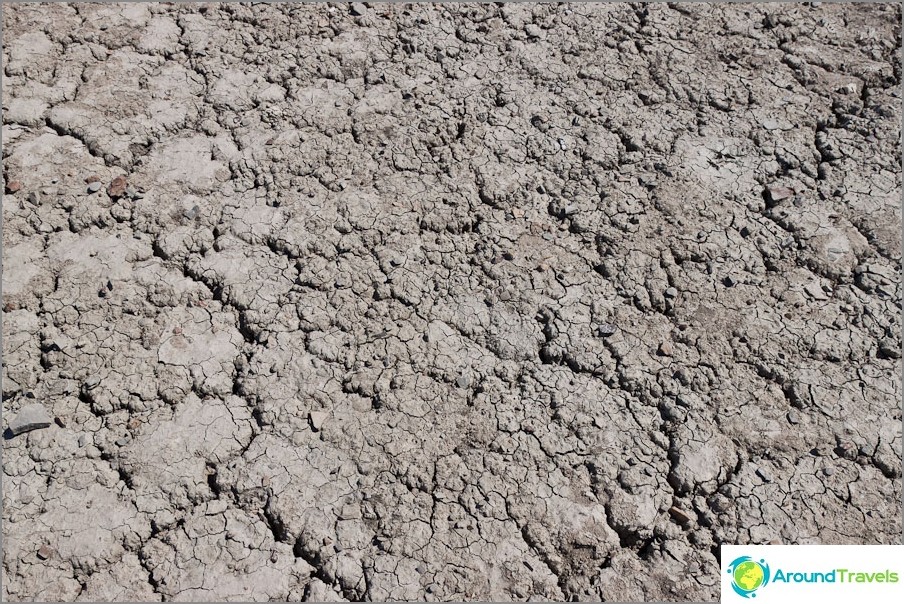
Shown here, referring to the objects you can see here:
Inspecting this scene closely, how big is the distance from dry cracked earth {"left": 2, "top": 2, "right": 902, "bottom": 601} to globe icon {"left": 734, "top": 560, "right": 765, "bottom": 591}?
76 millimetres

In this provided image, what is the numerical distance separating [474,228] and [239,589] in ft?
4.67

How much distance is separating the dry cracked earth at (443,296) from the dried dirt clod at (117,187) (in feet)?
0.03

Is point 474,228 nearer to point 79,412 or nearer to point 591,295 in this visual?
point 591,295

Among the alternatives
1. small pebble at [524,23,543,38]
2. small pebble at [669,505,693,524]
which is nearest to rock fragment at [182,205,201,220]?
small pebble at [524,23,543,38]

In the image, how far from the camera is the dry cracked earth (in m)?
2.11

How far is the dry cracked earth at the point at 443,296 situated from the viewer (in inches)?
82.9

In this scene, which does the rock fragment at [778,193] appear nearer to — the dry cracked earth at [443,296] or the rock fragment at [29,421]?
the dry cracked earth at [443,296]

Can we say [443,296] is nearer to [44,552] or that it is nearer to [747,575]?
[747,575]

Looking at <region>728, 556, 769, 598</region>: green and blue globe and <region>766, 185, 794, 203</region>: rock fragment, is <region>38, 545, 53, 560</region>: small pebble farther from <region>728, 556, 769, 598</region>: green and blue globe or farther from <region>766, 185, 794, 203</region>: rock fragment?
<region>766, 185, 794, 203</region>: rock fragment

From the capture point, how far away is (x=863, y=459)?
2271 millimetres

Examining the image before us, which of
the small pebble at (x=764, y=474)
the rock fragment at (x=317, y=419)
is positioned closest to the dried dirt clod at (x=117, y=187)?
the rock fragment at (x=317, y=419)

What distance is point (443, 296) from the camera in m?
2.54

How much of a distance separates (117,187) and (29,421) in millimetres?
934

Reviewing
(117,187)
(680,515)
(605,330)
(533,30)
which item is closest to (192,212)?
(117,187)
